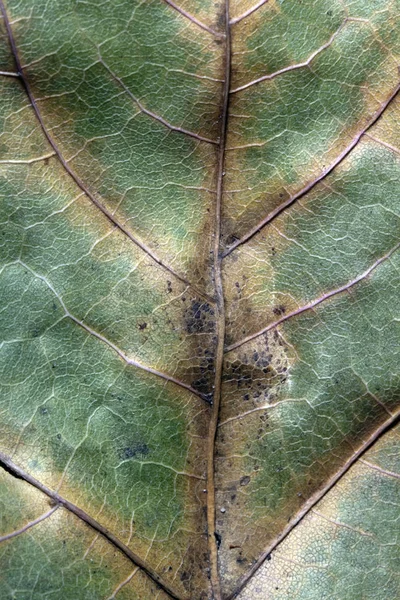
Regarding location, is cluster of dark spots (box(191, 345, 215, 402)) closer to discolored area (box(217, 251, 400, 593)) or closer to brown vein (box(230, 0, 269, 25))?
discolored area (box(217, 251, 400, 593))

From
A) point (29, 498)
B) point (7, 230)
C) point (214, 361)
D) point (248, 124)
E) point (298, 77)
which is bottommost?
point (29, 498)

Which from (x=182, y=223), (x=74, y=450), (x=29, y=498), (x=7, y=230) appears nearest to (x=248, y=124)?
(x=182, y=223)

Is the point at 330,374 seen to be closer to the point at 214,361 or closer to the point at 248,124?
the point at 214,361

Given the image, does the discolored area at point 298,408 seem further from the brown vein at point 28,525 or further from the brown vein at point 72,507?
the brown vein at point 28,525

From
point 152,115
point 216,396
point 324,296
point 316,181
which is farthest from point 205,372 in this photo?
point 152,115

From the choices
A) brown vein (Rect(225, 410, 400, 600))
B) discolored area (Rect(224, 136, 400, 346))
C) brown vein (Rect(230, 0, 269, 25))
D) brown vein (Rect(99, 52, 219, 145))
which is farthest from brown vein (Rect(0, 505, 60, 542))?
brown vein (Rect(230, 0, 269, 25))

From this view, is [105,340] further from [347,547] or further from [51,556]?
[347,547]

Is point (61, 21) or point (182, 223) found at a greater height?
point (61, 21)
